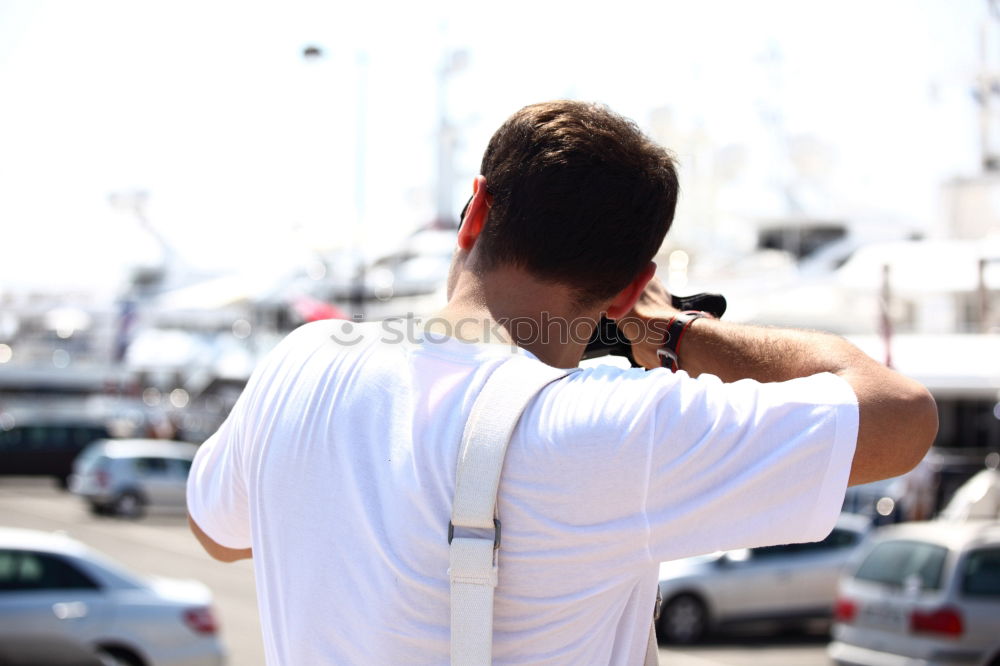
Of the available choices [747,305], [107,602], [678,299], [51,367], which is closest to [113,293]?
[51,367]

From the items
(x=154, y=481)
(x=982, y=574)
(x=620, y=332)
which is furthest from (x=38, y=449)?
(x=620, y=332)

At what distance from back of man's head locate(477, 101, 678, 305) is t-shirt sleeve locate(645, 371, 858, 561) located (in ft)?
0.74

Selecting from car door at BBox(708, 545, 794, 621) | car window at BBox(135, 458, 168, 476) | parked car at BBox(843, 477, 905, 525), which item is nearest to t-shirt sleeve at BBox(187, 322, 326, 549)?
car door at BBox(708, 545, 794, 621)

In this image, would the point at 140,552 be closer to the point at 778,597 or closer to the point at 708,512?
the point at 778,597

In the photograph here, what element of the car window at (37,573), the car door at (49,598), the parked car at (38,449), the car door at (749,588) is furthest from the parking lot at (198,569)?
the car window at (37,573)

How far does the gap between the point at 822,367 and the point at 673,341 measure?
251 mm

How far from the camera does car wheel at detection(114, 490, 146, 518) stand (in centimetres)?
2430

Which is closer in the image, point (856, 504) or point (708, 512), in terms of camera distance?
point (708, 512)

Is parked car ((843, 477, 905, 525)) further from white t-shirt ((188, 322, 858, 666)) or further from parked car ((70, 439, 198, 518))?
white t-shirt ((188, 322, 858, 666))

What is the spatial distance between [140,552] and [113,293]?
2335 inches

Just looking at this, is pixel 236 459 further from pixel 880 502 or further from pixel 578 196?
pixel 880 502

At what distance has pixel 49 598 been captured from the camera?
7922 mm

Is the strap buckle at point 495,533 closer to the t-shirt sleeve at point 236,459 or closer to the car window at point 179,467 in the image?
the t-shirt sleeve at point 236,459

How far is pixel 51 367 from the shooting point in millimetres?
50188
